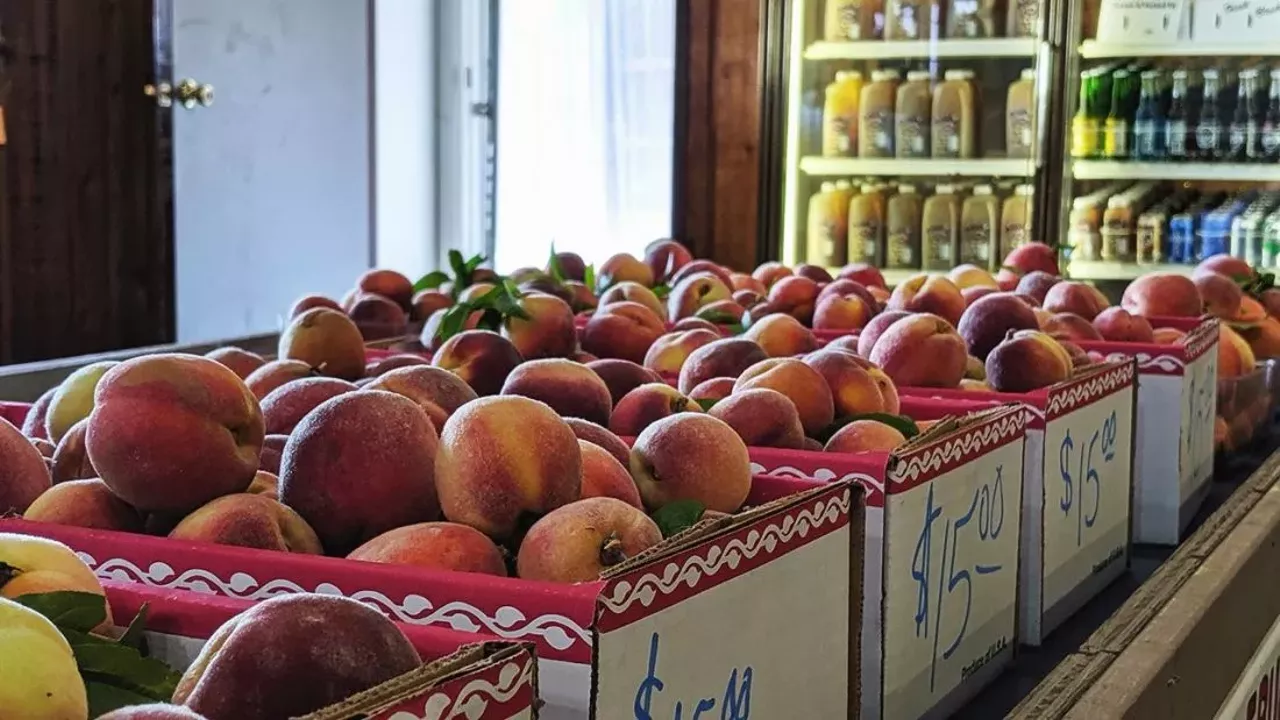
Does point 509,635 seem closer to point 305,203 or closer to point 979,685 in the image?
point 979,685

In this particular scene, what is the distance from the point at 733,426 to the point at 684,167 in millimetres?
3251

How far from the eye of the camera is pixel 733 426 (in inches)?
40.5

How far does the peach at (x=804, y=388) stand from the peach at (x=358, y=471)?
35cm

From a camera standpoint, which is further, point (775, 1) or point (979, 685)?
point (775, 1)

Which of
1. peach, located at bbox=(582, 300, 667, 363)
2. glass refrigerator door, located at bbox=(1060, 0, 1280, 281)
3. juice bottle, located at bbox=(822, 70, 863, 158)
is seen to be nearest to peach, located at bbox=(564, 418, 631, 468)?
peach, located at bbox=(582, 300, 667, 363)

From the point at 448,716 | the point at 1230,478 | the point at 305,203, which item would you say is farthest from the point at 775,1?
the point at 448,716

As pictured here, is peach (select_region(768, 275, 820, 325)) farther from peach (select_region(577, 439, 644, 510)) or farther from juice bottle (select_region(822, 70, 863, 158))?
juice bottle (select_region(822, 70, 863, 158))

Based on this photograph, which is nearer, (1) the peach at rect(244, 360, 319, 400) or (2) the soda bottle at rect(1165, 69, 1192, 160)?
(1) the peach at rect(244, 360, 319, 400)

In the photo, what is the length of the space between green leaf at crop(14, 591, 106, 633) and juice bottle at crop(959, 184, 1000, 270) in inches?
136

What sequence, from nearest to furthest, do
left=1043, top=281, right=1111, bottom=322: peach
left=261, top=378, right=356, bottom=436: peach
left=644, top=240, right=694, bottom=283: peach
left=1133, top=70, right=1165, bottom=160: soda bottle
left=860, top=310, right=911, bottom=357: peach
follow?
left=261, top=378, right=356, bottom=436: peach < left=860, top=310, right=911, bottom=357: peach < left=1043, top=281, right=1111, bottom=322: peach < left=644, top=240, right=694, bottom=283: peach < left=1133, top=70, right=1165, bottom=160: soda bottle

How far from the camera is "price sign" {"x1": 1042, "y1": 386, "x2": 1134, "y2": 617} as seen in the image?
109 centimetres

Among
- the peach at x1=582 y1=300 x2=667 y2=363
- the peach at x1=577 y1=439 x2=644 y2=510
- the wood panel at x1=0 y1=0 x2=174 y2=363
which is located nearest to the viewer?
the peach at x1=577 y1=439 x2=644 y2=510

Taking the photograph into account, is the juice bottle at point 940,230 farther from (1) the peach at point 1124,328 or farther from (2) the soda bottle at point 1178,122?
(1) the peach at point 1124,328

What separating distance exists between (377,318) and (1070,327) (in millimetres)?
864
